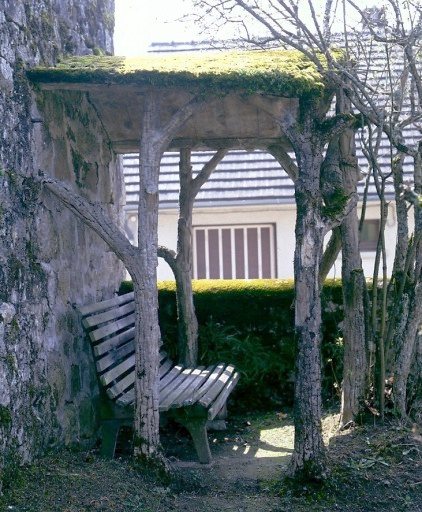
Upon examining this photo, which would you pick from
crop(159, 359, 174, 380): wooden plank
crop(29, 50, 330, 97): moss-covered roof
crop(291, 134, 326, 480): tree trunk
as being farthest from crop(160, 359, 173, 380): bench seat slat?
crop(29, 50, 330, 97): moss-covered roof

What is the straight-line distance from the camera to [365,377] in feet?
21.0

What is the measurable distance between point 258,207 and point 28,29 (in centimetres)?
745

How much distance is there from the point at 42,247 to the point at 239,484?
7.17 feet

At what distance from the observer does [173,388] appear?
6504 millimetres

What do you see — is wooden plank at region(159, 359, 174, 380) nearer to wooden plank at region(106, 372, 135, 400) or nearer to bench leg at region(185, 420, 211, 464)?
wooden plank at region(106, 372, 135, 400)

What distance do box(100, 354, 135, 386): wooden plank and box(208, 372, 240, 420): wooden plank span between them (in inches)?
30.8

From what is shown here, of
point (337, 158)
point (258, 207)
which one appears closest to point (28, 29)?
point (337, 158)

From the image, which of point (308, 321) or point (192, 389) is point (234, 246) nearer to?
point (192, 389)

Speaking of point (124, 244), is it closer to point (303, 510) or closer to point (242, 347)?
point (303, 510)

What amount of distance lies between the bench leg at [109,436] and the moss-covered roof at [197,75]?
2526 millimetres

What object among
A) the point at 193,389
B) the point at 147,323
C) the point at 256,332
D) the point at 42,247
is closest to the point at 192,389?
the point at 193,389

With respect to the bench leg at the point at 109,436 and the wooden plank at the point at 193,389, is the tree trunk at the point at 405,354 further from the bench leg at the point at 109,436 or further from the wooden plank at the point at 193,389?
the bench leg at the point at 109,436

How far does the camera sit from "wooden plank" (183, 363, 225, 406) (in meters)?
5.85

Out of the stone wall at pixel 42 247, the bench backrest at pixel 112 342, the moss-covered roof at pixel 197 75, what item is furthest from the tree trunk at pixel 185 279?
the moss-covered roof at pixel 197 75
